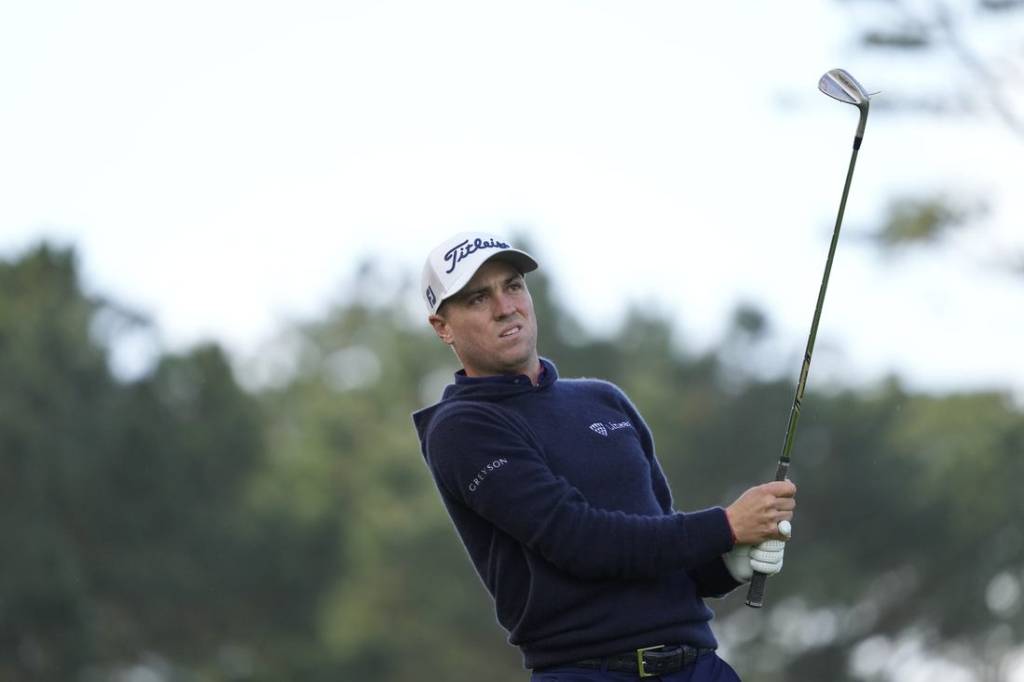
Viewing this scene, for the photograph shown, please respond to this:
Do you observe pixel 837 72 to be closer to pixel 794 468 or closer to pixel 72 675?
pixel 72 675

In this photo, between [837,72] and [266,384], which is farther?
[266,384]

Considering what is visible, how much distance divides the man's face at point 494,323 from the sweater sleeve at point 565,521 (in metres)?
0.25

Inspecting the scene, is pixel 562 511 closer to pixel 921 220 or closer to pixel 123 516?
pixel 921 220

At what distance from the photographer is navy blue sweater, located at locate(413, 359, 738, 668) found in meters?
4.53

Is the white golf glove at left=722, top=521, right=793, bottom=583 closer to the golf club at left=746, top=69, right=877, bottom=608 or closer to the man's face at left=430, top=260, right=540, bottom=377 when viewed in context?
the golf club at left=746, top=69, right=877, bottom=608

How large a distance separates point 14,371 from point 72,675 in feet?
17.2

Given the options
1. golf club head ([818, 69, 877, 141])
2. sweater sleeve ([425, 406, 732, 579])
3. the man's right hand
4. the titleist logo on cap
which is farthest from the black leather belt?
golf club head ([818, 69, 877, 141])

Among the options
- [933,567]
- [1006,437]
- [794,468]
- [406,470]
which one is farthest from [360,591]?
[1006,437]

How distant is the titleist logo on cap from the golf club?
35.2 inches

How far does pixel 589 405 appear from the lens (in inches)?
192

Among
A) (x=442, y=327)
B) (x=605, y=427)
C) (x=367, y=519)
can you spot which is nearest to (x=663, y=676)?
(x=605, y=427)

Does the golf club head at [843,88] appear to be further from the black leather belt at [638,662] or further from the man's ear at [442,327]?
the black leather belt at [638,662]

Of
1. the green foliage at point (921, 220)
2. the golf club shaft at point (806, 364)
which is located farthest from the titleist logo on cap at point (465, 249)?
the green foliage at point (921, 220)

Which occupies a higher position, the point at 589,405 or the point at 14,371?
the point at 14,371
